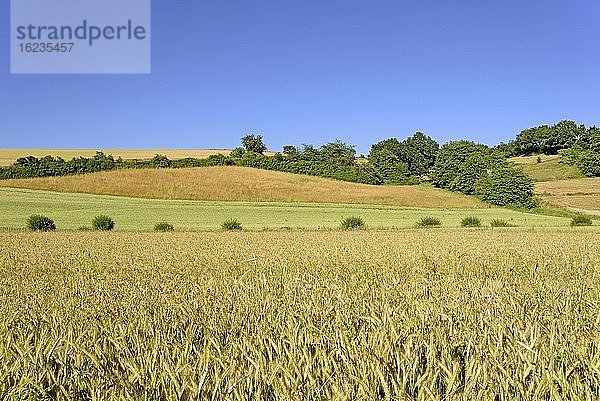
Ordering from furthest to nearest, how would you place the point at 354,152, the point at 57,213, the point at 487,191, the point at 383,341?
the point at 354,152 < the point at 487,191 < the point at 57,213 < the point at 383,341

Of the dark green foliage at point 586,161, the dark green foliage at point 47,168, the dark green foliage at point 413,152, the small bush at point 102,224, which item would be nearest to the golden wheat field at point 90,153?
the dark green foliage at point 413,152

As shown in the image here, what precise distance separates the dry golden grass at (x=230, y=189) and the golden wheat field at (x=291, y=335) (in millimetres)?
Result: 40935

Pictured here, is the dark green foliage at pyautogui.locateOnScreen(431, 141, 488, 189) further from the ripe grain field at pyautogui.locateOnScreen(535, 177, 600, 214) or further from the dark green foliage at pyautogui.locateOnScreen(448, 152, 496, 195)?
the ripe grain field at pyautogui.locateOnScreen(535, 177, 600, 214)

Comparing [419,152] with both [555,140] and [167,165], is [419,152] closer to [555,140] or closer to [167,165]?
[555,140]

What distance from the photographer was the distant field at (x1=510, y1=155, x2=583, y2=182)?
3019 inches

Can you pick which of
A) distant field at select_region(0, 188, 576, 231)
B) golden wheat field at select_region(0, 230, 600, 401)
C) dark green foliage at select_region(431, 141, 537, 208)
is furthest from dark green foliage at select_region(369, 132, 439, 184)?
golden wheat field at select_region(0, 230, 600, 401)

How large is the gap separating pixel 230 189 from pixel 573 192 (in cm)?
3803

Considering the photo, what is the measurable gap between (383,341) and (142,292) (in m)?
3.78

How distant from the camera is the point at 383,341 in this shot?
11.8ft

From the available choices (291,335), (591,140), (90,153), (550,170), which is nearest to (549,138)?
(591,140)

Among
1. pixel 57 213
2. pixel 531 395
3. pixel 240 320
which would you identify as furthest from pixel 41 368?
pixel 57 213

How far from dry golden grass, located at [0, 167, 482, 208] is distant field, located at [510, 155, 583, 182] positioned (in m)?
29.1

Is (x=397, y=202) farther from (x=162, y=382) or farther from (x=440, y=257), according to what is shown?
(x=162, y=382)

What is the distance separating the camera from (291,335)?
147 inches
